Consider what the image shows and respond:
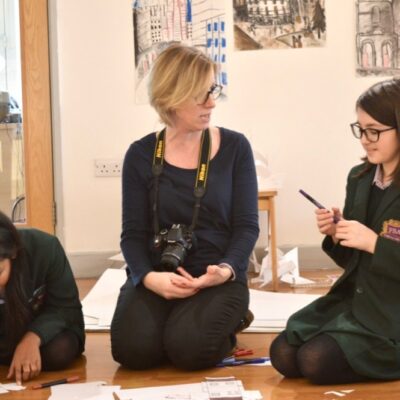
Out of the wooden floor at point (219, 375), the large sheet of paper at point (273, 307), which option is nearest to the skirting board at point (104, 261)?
the large sheet of paper at point (273, 307)

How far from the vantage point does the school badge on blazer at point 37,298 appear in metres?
2.02

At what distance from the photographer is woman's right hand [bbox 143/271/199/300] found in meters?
2.01

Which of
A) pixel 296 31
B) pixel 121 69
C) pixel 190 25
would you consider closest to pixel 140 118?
pixel 121 69

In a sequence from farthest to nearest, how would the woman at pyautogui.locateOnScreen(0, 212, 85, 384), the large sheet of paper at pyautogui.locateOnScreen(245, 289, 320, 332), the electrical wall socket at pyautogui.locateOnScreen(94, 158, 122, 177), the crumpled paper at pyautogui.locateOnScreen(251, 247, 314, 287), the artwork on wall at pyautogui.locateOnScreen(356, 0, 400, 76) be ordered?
the electrical wall socket at pyautogui.locateOnScreen(94, 158, 122, 177), the artwork on wall at pyautogui.locateOnScreen(356, 0, 400, 76), the crumpled paper at pyautogui.locateOnScreen(251, 247, 314, 287), the large sheet of paper at pyautogui.locateOnScreen(245, 289, 320, 332), the woman at pyautogui.locateOnScreen(0, 212, 85, 384)

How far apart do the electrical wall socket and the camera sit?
1541 mm

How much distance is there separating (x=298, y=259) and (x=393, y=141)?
181cm

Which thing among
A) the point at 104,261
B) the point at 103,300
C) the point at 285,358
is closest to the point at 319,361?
the point at 285,358

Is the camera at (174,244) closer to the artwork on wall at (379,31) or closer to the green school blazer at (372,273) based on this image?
the green school blazer at (372,273)

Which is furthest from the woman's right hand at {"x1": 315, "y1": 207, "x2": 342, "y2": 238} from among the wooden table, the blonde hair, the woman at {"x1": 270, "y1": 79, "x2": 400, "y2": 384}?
the wooden table

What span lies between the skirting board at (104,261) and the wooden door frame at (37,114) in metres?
0.20

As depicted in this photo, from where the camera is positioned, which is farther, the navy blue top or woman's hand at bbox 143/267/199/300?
the navy blue top

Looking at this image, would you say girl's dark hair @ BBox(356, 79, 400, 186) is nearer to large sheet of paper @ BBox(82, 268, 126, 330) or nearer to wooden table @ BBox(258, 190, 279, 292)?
large sheet of paper @ BBox(82, 268, 126, 330)

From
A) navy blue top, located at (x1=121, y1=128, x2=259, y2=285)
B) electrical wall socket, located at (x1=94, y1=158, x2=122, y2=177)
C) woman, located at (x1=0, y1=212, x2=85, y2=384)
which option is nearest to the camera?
woman, located at (x1=0, y1=212, x2=85, y2=384)

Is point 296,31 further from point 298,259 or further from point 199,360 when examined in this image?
point 199,360
